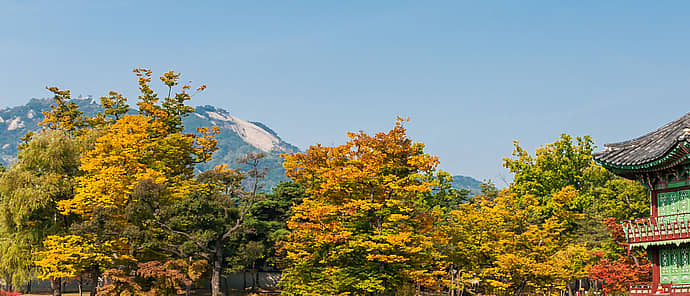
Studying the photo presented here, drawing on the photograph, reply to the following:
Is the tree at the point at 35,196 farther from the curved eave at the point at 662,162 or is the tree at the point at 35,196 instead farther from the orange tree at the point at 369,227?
the curved eave at the point at 662,162

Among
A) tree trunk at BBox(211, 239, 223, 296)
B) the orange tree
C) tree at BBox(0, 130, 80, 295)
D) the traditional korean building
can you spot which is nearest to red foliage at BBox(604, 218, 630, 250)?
the orange tree

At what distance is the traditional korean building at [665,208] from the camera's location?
21703 millimetres

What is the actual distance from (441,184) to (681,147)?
3584 centimetres

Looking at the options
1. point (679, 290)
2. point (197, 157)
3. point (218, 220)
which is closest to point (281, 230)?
point (218, 220)

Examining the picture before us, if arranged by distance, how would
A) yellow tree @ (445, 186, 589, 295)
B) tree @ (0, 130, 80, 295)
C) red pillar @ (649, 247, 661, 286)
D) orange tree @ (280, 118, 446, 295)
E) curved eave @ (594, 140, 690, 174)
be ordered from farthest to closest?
tree @ (0, 130, 80, 295), yellow tree @ (445, 186, 589, 295), orange tree @ (280, 118, 446, 295), red pillar @ (649, 247, 661, 286), curved eave @ (594, 140, 690, 174)

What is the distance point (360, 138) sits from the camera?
34.7 m

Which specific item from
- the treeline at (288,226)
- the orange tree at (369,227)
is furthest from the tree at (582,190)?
the orange tree at (369,227)

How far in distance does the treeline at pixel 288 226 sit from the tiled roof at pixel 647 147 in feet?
34.0

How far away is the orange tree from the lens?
32531 millimetres

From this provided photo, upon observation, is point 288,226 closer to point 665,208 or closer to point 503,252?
point 503,252

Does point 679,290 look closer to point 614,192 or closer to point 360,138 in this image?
point 360,138

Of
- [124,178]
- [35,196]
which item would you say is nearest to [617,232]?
[124,178]

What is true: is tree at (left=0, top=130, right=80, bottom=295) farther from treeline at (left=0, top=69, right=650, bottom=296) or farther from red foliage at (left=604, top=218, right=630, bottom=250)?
red foliage at (left=604, top=218, right=630, bottom=250)

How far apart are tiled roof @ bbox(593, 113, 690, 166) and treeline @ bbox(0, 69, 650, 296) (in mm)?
10361
